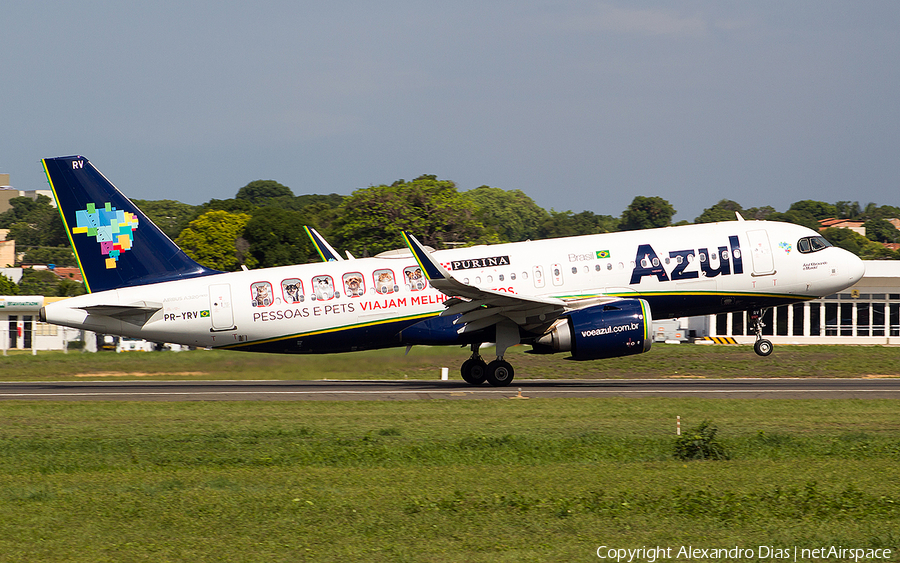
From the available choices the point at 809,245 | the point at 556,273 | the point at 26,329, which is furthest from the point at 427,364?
the point at 26,329

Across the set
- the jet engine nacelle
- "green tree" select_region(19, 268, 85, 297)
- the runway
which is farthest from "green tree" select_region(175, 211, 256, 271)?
the jet engine nacelle

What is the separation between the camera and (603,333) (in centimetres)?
2638

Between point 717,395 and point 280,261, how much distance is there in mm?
86114

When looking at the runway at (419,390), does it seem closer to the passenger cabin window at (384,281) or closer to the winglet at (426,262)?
the passenger cabin window at (384,281)

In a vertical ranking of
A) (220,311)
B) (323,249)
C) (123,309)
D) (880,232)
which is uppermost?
(880,232)

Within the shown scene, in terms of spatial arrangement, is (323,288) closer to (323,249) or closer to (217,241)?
(323,249)

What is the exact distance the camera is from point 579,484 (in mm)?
12984

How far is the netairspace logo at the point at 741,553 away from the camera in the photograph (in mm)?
9219

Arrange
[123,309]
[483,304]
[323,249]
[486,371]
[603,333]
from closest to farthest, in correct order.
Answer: [603,333] → [483,304] → [123,309] → [486,371] → [323,249]

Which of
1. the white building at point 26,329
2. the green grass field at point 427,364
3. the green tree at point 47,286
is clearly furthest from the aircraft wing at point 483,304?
the green tree at point 47,286

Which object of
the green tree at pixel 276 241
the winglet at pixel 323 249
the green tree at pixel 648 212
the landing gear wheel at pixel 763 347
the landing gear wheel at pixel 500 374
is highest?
the green tree at pixel 648 212

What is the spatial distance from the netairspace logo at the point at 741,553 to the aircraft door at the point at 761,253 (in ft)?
64.8

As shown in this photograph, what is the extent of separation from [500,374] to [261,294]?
8059mm

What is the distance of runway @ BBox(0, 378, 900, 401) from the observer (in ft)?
85.1
